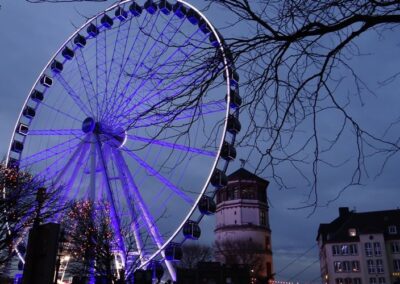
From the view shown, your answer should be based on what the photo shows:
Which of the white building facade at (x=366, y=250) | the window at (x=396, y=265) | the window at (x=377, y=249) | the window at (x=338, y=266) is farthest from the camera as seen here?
the window at (x=338, y=266)

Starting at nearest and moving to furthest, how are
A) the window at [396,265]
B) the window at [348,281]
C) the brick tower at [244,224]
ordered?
the window at [396,265] → the window at [348,281] → the brick tower at [244,224]

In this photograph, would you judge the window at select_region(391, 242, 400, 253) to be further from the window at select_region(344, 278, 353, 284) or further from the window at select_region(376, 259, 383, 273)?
the window at select_region(344, 278, 353, 284)

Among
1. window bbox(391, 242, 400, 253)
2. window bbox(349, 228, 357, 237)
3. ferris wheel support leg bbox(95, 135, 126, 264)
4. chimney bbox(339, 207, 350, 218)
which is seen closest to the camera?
ferris wheel support leg bbox(95, 135, 126, 264)

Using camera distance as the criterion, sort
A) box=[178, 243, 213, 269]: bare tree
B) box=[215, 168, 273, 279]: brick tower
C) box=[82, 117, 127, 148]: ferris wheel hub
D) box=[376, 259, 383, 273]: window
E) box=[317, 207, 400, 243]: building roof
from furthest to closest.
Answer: box=[178, 243, 213, 269]: bare tree
box=[215, 168, 273, 279]: brick tower
box=[317, 207, 400, 243]: building roof
box=[376, 259, 383, 273]: window
box=[82, 117, 127, 148]: ferris wheel hub

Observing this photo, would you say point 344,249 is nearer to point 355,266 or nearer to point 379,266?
point 355,266

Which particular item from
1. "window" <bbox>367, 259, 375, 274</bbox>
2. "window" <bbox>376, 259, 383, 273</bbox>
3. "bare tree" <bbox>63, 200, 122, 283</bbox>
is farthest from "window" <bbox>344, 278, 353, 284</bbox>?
"bare tree" <bbox>63, 200, 122, 283</bbox>

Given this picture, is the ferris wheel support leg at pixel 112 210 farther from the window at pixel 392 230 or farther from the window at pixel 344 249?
the window at pixel 392 230

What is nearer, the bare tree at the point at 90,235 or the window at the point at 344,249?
the bare tree at the point at 90,235

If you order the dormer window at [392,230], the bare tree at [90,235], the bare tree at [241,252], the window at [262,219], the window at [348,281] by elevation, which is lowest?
the window at [348,281]

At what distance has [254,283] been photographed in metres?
57.7

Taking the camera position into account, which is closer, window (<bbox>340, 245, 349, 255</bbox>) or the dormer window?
the dormer window

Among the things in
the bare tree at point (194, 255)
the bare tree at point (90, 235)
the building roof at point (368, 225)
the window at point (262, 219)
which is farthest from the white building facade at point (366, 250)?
the bare tree at point (90, 235)

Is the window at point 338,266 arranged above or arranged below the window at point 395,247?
below

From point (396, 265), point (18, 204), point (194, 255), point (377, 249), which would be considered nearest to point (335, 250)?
point (377, 249)
